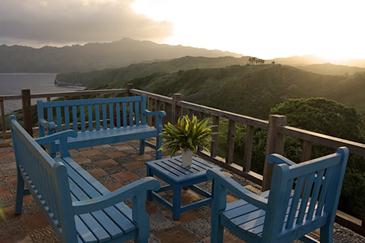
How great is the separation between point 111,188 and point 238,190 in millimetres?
2065

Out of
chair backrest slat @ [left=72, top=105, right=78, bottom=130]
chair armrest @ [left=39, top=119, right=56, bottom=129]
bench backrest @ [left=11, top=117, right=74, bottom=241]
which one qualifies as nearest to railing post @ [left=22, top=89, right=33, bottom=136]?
chair backrest slat @ [left=72, top=105, right=78, bottom=130]

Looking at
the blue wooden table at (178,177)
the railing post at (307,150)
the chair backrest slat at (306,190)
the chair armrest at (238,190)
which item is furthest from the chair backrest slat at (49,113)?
the chair backrest slat at (306,190)

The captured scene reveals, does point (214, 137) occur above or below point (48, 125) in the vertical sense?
below

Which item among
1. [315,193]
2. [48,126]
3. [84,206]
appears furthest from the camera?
[48,126]

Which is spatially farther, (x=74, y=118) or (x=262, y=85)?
(x=262, y=85)

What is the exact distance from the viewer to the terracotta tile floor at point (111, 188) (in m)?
2.41

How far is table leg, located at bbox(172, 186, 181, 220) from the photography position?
2.60 meters

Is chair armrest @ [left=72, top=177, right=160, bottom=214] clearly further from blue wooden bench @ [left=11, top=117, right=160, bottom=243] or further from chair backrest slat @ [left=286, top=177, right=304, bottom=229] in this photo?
chair backrest slat @ [left=286, top=177, right=304, bottom=229]

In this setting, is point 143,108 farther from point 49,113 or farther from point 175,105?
point 49,113

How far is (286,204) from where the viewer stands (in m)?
1.52

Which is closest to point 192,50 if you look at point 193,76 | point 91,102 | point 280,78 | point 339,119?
point 193,76

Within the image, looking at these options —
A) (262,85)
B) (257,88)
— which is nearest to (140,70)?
(262,85)

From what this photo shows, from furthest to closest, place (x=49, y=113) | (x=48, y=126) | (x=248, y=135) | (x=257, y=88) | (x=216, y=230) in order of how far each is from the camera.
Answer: (x=257, y=88), (x=49, y=113), (x=248, y=135), (x=48, y=126), (x=216, y=230)

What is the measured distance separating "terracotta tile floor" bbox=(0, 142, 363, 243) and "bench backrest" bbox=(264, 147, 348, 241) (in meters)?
0.82
